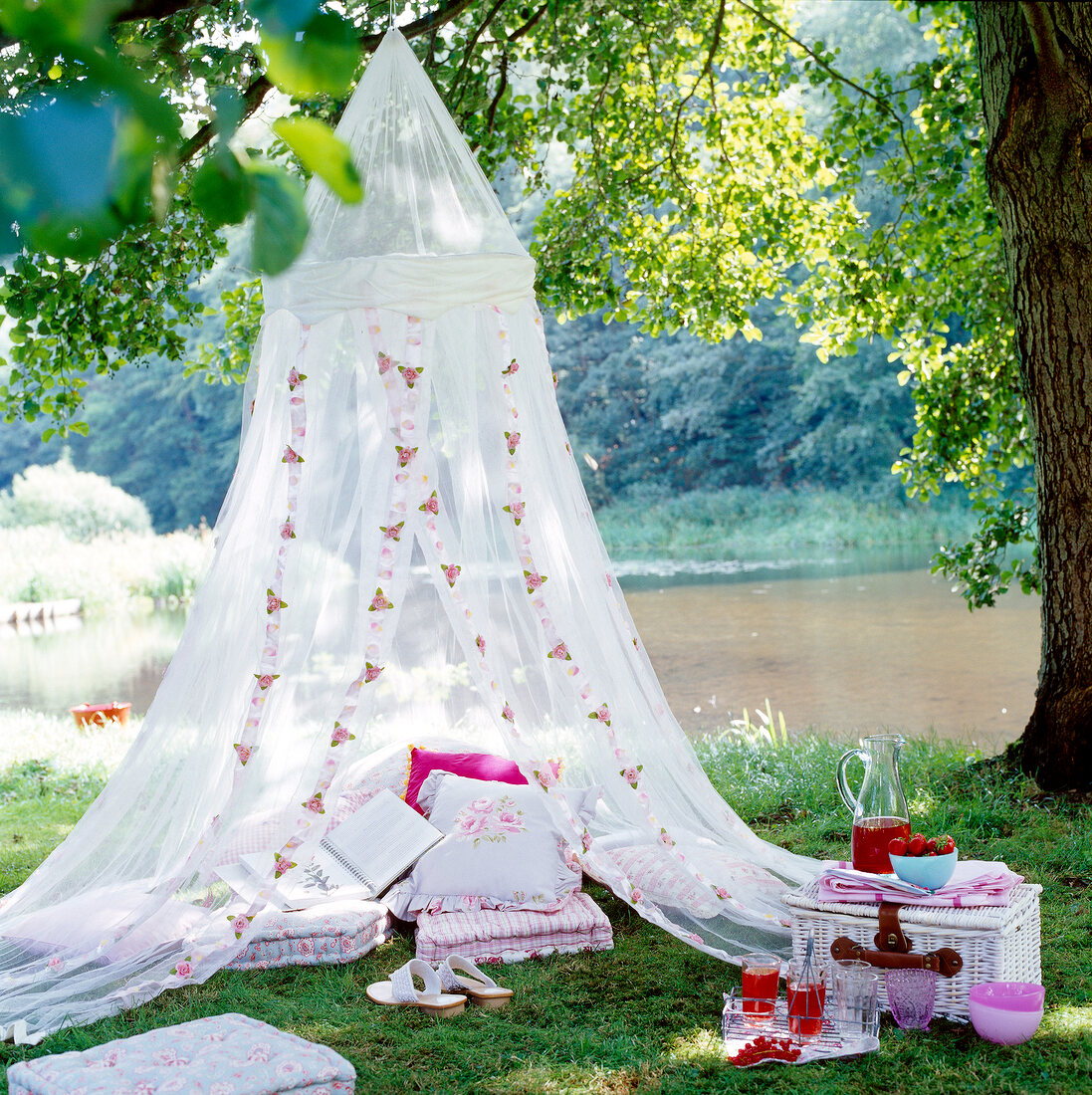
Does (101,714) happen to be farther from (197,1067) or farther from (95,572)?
(95,572)

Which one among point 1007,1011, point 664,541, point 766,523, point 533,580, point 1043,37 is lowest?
point 1007,1011

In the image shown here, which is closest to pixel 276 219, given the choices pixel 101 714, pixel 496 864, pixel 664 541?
pixel 496 864

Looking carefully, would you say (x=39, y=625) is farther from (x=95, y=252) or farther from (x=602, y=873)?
(x=95, y=252)

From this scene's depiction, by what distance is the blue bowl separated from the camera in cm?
269

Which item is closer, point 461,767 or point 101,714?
point 461,767

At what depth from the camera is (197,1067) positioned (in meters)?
2.16

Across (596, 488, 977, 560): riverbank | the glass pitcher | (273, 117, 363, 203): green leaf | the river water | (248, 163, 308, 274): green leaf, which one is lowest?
the river water

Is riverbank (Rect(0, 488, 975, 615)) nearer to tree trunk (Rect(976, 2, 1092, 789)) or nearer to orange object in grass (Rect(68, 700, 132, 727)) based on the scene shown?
orange object in grass (Rect(68, 700, 132, 727))

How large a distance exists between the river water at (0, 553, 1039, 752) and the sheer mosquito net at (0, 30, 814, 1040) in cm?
306

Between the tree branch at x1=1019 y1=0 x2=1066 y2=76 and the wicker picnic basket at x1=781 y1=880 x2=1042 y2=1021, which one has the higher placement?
the tree branch at x1=1019 y1=0 x2=1066 y2=76

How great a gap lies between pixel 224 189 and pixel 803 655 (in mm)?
9574

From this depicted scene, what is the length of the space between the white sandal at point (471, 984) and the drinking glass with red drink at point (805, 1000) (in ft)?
2.23

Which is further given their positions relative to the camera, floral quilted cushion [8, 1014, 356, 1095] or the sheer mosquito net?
the sheer mosquito net

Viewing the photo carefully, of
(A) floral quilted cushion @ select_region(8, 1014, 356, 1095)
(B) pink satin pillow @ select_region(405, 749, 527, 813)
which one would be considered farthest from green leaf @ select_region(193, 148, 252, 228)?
(B) pink satin pillow @ select_region(405, 749, 527, 813)
